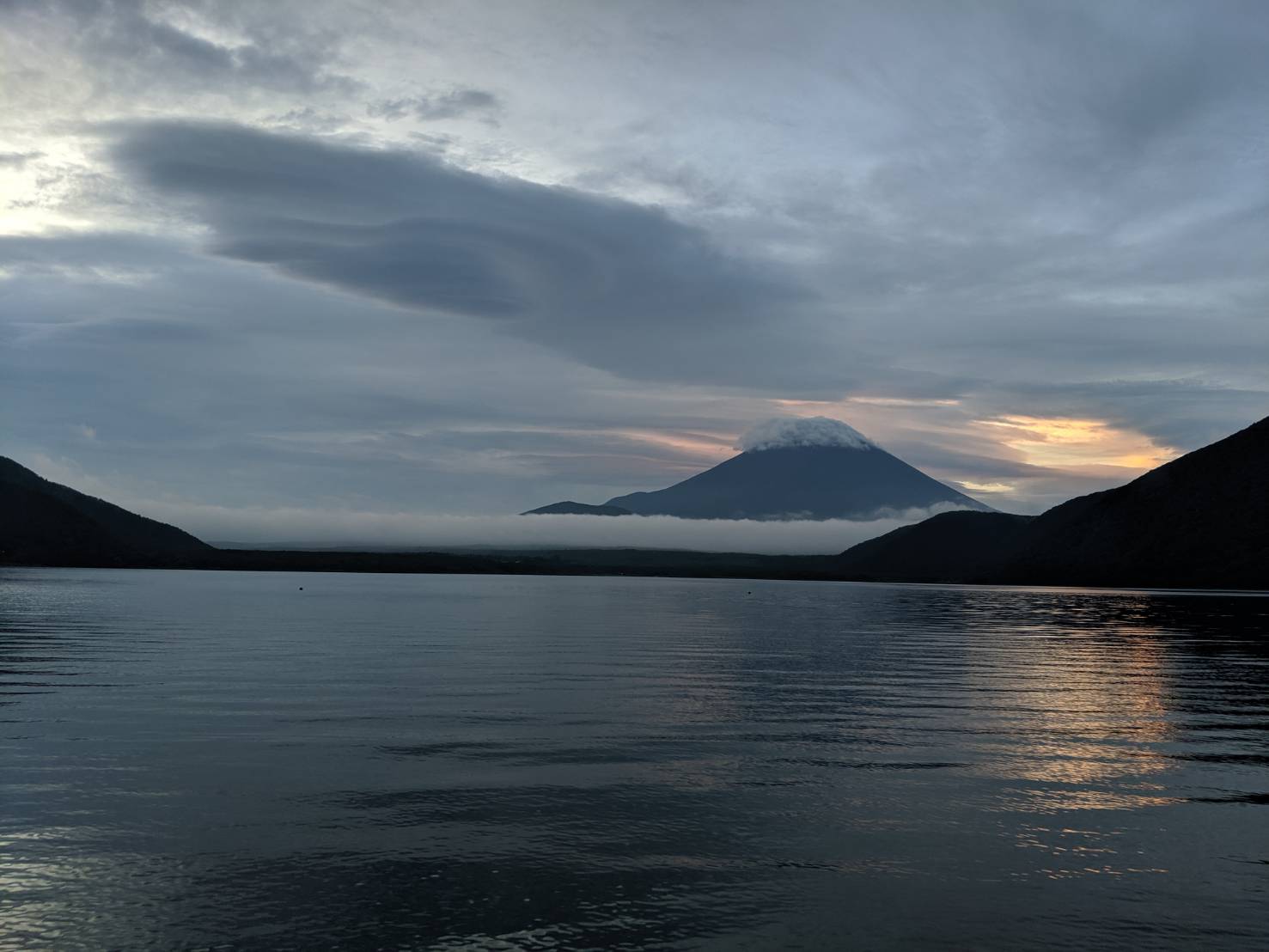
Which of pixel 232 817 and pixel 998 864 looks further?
pixel 232 817

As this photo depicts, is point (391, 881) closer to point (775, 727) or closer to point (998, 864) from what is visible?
point (998, 864)

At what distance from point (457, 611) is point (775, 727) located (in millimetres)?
93896

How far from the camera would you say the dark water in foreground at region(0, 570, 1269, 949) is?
16.3 metres

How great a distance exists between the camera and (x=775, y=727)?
118 feet

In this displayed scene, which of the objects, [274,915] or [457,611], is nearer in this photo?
[274,915]

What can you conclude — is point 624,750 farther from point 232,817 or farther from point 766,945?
point 766,945

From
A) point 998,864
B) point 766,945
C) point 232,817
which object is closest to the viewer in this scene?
point 766,945

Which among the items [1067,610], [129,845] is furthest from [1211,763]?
[1067,610]

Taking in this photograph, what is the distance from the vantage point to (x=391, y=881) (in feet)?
58.6

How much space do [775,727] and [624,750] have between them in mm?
7900

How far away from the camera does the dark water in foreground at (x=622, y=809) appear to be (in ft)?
53.4

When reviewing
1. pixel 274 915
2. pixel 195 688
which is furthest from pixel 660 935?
pixel 195 688

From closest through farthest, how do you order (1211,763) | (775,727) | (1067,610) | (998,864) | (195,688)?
(998,864), (1211,763), (775,727), (195,688), (1067,610)

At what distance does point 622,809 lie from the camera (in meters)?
23.1
